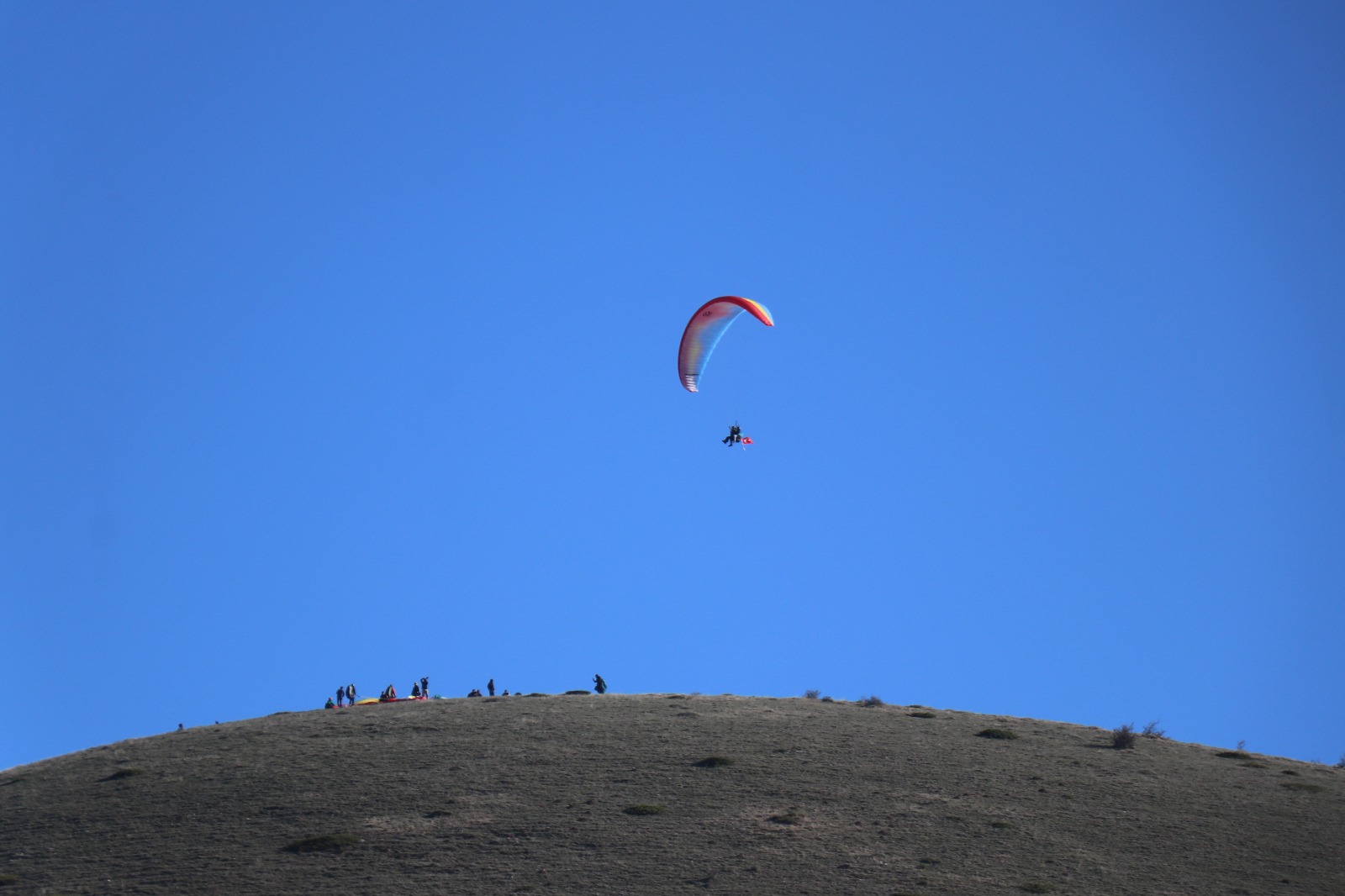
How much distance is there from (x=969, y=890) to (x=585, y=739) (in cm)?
1915

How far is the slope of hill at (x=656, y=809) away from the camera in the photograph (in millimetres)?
40312

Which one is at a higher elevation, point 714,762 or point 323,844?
point 714,762

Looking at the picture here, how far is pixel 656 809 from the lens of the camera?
45.2 metres

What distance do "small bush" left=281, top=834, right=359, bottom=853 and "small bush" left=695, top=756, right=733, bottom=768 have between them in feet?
43.6

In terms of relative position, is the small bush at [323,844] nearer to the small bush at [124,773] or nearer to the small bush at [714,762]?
the small bush at [124,773]

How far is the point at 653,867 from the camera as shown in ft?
132

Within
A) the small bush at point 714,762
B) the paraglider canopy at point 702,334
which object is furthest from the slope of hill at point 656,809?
the paraglider canopy at point 702,334

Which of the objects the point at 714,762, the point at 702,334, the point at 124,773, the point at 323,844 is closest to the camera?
the point at 323,844

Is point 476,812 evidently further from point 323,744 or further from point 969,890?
point 969,890

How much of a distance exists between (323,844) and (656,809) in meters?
10.9

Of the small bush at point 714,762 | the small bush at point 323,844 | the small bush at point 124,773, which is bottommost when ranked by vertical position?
the small bush at point 323,844

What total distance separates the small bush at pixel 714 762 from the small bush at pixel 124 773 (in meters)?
21.4

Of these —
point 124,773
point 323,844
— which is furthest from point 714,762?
point 124,773

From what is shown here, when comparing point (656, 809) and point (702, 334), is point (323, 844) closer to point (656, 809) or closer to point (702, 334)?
point (656, 809)
